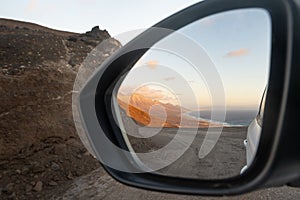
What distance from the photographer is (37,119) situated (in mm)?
6629

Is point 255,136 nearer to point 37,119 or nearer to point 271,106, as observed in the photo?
point 271,106

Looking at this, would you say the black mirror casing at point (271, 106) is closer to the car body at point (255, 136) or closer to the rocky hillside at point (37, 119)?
the car body at point (255, 136)

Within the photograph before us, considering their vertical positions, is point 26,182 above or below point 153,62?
below

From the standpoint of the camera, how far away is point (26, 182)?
4.75 m

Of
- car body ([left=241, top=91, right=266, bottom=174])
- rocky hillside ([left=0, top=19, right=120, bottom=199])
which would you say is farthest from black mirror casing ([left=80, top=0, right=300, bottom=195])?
rocky hillside ([left=0, top=19, right=120, bottom=199])

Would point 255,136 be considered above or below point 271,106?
below

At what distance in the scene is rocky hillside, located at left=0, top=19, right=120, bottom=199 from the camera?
4961 mm

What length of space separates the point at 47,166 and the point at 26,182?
594 mm

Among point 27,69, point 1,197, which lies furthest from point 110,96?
point 27,69

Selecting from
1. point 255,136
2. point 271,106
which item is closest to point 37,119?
point 255,136

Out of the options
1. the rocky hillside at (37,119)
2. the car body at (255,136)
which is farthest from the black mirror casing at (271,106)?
the rocky hillside at (37,119)

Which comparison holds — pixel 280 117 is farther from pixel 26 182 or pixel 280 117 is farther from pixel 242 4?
pixel 26 182

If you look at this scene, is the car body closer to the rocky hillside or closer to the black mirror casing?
the black mirror casing

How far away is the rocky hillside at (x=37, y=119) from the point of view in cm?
496
